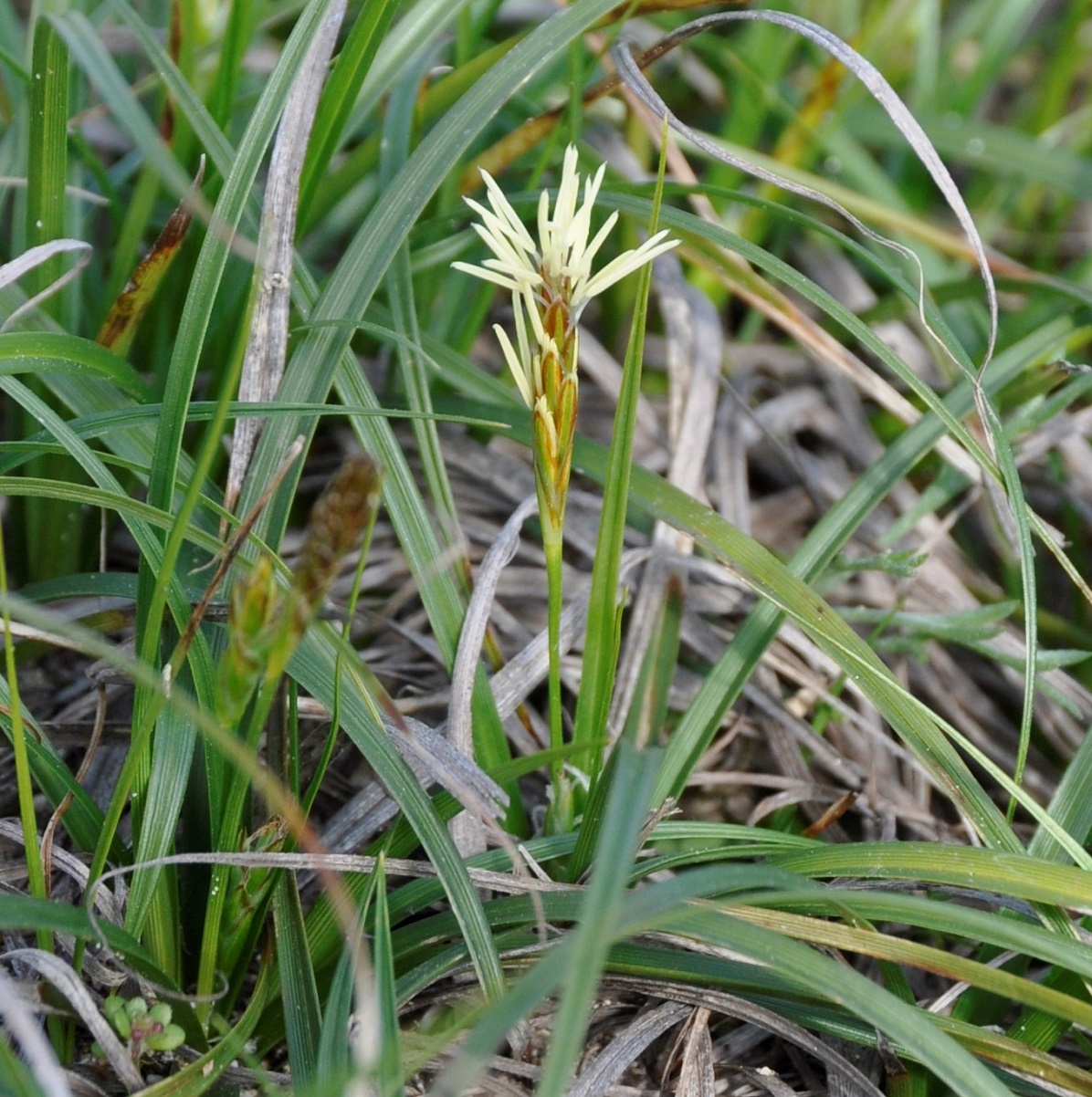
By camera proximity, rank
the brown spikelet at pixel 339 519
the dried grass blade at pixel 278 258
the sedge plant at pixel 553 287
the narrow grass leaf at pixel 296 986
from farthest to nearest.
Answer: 1. the dried grass blade at pixel 278 258
2. the narrow grass leaf at pixel 296 986
3. the sedge plant at pixel 553 287
4. the brown spikelet at pixel 339 519

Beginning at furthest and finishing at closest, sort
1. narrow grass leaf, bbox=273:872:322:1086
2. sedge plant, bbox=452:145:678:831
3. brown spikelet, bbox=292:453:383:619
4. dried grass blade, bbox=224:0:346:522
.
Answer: dried grass blade, bbox=224:0:346:522 → narrow grass leaf, bbox=273:872:322:1086 → sedge plant, bbox=452:145:678:831 → brown spikelet, bbox=292:453:383:619

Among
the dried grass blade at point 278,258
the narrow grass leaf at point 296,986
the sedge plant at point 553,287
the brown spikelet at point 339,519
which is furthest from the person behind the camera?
the dried grass blade at point 278,258

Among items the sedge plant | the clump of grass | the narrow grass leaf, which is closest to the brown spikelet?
the clump of grass

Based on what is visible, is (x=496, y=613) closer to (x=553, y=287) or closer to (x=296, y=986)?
(x=296, y=986)

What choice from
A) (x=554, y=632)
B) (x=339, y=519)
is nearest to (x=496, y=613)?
(x=554, y=632)

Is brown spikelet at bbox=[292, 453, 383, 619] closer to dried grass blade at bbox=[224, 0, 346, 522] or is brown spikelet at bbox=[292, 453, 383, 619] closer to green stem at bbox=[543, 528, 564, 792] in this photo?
green stem at bbox=[543, 528, 564, 792]

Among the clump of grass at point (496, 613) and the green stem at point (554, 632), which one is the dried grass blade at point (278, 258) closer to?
the clump of grass at point (496, 613)

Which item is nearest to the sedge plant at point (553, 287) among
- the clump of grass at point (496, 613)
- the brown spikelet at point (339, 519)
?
the clump of grass at point (496, 613)
